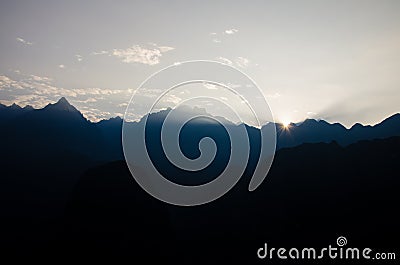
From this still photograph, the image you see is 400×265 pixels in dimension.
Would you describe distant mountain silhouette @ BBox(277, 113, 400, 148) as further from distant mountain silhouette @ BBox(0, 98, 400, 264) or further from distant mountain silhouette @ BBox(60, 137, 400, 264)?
distant mountain silhouette @ BBox(60, 137, 400, 264)

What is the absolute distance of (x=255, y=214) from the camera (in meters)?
71.6

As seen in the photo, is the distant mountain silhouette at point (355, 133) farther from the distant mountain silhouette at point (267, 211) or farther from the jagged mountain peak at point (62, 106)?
the jagged mountain peak at point (62, 106)

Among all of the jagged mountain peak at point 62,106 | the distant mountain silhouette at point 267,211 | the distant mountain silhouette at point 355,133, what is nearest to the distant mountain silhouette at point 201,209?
the distant mountain silhouette at point 267,211

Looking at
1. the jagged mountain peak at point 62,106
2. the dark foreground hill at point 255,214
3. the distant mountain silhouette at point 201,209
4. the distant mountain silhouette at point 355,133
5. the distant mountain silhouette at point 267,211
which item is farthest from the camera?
the distant mountain silhouette at point 355,133

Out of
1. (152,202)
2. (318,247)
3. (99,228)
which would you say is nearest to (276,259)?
(318,247)

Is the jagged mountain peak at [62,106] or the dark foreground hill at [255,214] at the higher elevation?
the jagged mountain peak at [62,106]

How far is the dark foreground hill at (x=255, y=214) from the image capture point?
38.5m

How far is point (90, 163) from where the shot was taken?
109188 millimetres

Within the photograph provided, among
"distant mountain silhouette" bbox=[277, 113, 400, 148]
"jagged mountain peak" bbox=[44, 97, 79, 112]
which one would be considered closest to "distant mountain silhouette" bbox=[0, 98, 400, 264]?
"jagged mountain peak" bbox=[44, 97, 79, 112]

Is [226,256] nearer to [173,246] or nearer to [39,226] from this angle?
[173,246]

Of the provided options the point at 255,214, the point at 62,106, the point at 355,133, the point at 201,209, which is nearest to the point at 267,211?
the point at 255,214

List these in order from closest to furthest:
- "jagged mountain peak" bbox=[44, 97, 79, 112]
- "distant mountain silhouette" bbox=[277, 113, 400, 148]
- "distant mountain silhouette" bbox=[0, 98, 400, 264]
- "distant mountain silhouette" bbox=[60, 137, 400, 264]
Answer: "distant mountain silhouette" bbox=[0, 98, 400, 264] < "distant mountain silhouette" bbox=[60, 137, 400, 264] < "jagged mountain peak" bbox=[44, 97, 79, 112] < "distant mountain silhouette" bbox=[277, 113, 400, 148]

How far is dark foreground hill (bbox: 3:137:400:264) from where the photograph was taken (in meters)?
38.5

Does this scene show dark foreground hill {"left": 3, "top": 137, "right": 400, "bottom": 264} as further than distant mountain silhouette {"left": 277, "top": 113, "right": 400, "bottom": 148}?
→ No
